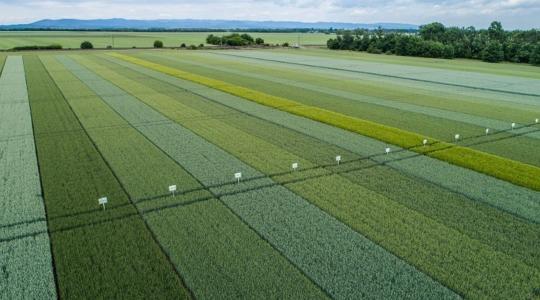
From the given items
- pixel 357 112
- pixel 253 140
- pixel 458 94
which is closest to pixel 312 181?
pixel 253 140

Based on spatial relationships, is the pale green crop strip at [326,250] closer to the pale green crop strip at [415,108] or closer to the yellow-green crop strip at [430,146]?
the yellow-green crop strip at [430,146]

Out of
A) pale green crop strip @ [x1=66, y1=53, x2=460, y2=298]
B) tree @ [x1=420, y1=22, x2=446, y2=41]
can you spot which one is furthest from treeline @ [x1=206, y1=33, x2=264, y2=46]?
pale green crop strip @ [x1=66, y1=53, x2=460, y2=298]

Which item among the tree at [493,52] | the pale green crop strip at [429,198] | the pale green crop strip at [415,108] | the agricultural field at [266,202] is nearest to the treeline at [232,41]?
the tree at [493,52]

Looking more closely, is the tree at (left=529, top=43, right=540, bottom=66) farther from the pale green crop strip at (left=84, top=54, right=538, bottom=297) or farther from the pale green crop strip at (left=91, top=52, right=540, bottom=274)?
the pale green crop strip at (left=84, top=54, right=538, bottom=297)

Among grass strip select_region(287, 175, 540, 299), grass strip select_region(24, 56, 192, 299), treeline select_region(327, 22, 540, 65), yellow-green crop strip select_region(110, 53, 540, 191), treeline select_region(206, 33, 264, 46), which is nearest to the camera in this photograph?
grass strip select_region(24, 56, 192, 299)

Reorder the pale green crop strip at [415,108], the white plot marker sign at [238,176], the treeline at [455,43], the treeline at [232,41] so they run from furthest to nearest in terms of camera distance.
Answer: the treeline at [232,41], the treeline at [455,43], the pale green crop strip at [415,108], the white plot marker sign at [238,176]
